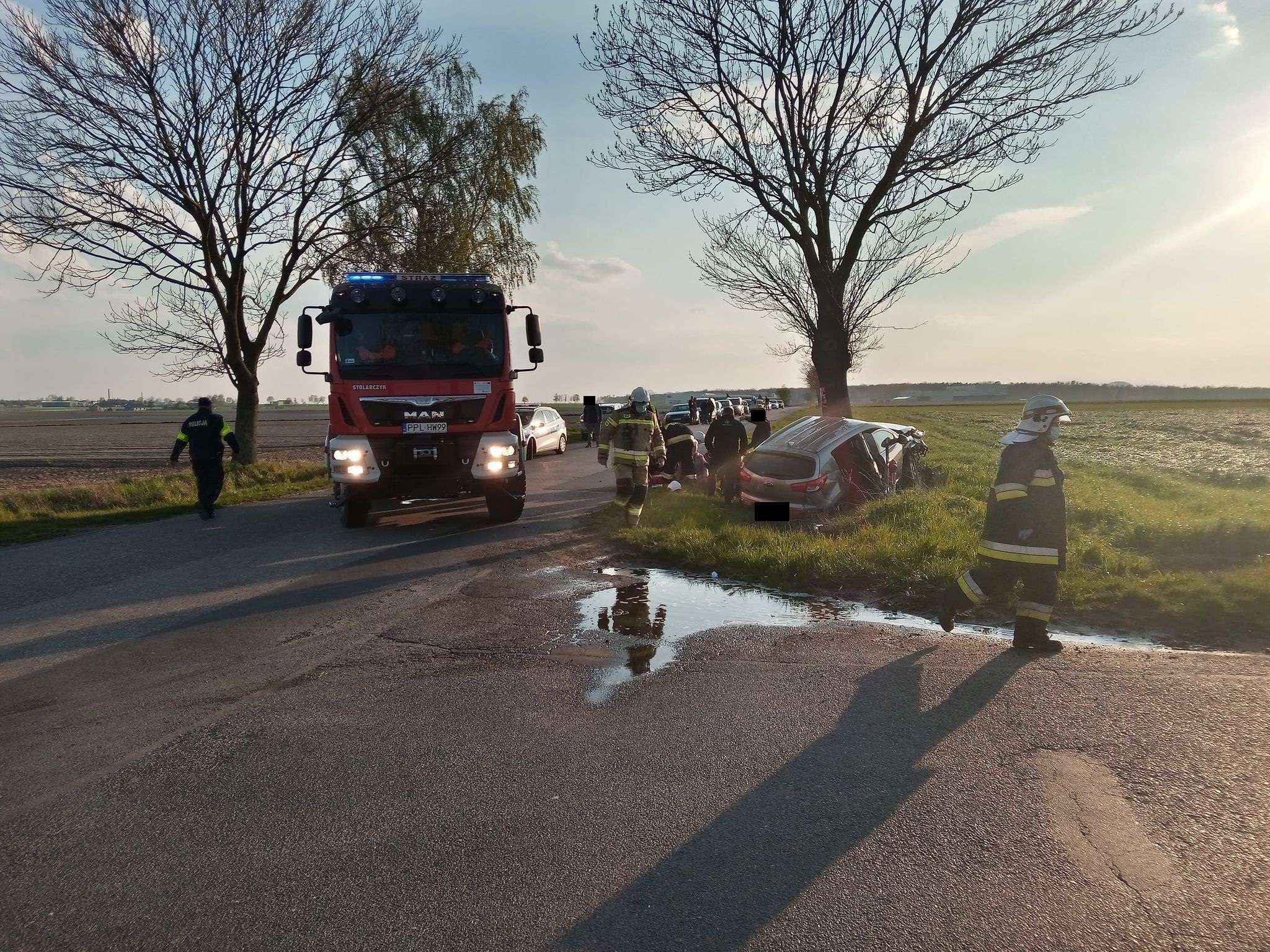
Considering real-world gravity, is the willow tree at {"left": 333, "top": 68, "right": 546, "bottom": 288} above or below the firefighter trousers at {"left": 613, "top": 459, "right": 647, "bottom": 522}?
above

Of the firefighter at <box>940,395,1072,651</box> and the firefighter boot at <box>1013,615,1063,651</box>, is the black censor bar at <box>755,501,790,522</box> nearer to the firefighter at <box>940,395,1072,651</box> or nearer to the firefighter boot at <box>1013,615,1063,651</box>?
the firefighter at <box>940,395,1072,651</box>

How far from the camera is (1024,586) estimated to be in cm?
627

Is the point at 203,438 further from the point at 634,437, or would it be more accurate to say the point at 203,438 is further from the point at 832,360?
the point at 832,360

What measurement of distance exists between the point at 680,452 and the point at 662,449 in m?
4.31

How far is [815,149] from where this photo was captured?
18.4m

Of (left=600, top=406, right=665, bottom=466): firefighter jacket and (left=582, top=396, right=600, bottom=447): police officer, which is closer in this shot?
(left=600, top=406, right=665, bottom=466): firefighter jacket

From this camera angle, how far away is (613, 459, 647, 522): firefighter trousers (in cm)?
1163

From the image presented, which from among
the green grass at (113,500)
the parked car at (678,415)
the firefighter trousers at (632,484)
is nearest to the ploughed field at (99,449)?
the green grass at (113,500)

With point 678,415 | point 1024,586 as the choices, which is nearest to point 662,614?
point 1024,586

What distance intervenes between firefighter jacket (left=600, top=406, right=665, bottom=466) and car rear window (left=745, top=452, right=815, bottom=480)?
137 centimetres

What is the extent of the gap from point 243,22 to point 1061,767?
2216 cm

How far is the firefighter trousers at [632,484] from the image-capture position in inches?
458

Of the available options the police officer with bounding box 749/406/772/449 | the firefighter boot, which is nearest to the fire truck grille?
the police officer with bounding box 749/406/772/449

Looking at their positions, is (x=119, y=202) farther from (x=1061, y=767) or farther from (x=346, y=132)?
(x=1061, y=767)
